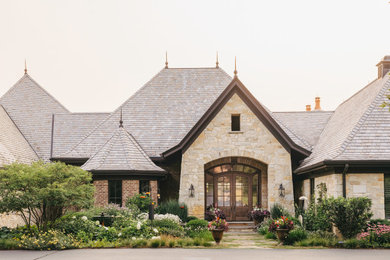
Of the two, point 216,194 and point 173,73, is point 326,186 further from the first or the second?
point 173,73

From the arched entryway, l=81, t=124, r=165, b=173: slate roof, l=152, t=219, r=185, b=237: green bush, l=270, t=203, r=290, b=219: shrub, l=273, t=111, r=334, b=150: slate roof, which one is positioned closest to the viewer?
l=152, t=219, r=185, b=237: green bush

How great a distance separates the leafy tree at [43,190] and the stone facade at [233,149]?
6.03m

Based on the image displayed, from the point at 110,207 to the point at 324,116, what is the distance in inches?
549

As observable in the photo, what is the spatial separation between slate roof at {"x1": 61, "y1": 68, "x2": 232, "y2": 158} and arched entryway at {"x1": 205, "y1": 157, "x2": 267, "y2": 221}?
2478 mm

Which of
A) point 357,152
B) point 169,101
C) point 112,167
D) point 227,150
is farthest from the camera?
point 169,101

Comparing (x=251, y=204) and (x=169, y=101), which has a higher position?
(x=169, y=101)

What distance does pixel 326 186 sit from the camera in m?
18.4

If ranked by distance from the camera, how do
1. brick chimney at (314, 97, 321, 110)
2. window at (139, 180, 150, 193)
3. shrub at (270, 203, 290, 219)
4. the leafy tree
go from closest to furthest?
the leafy tree < shrub at (270, 203, 290, 219) < window at (139, 180, 150, 193) < brick chimney at (314, 97, 321, 110)

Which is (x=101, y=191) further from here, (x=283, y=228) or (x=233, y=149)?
(x=283, y=228)

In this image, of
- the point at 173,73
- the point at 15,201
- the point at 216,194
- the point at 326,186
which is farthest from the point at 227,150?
the point at 15,201

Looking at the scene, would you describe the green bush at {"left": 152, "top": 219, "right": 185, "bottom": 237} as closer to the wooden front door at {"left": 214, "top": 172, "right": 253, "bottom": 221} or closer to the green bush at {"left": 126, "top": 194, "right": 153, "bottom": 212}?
the green bush at {"left": 126, "top": 194, "right": 153, "bottom": 212}

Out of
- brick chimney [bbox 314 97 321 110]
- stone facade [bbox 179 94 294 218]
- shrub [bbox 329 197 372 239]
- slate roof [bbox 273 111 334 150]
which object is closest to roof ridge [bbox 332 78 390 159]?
shrub [bbox 329 197 372 239]

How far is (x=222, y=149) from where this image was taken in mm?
21344

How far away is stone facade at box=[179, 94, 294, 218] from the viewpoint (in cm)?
2117
